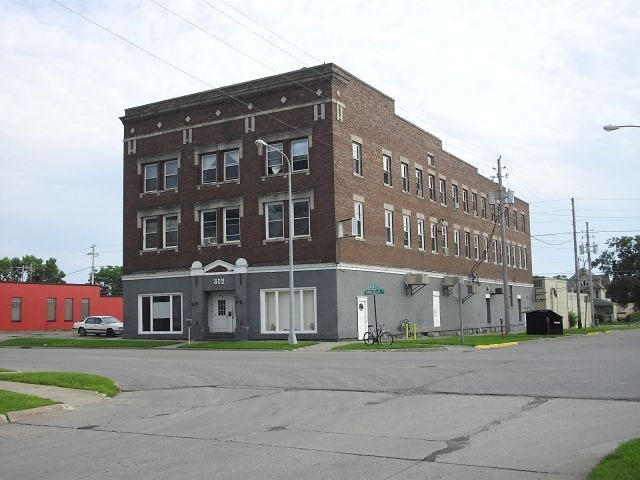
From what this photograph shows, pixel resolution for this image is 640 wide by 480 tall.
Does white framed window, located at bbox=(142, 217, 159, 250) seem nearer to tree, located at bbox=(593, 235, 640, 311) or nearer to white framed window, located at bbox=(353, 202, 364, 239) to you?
white framed window, located at bbox=(353, 202, 364, 239)

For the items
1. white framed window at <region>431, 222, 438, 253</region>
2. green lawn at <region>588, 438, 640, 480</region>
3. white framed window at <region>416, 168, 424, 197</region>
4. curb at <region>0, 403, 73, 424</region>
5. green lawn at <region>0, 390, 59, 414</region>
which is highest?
white framed window at <region>416, 168, 424, 197</region>

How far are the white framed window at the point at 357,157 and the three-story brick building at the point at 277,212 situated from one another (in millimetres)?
53

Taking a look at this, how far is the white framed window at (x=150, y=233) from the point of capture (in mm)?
40219

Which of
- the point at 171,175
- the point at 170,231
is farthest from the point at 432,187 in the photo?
the point at 170,231

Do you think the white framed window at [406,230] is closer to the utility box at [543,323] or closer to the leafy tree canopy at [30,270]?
the utility box at [543,323]

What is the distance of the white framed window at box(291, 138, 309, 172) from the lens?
114ft

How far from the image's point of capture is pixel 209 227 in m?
38.0

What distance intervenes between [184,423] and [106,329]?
39.6 metres

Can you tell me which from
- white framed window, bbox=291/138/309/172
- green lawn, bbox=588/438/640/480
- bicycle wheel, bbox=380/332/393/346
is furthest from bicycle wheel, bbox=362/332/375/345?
green lawn, bbox=588/438/640/480

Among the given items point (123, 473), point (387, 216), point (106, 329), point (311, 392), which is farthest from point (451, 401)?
point (106, 329)

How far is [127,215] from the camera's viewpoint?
4138 centimetres

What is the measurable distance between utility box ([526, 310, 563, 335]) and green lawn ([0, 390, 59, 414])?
33337mm

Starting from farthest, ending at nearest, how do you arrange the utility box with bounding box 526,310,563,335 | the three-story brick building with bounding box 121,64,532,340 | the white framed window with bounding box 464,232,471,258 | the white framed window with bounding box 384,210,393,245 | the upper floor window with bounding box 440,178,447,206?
the white framed window with bounding box 464,232,471,258 < the upper floor window with bounding box 440,178,447,206 < the utility box with bounding box 526,310,563,335 < the white framed window with bounding box 384,210,393,245 < the three-story brick building with bounding box 121,64,532,340

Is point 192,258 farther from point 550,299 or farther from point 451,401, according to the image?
point 550,299
